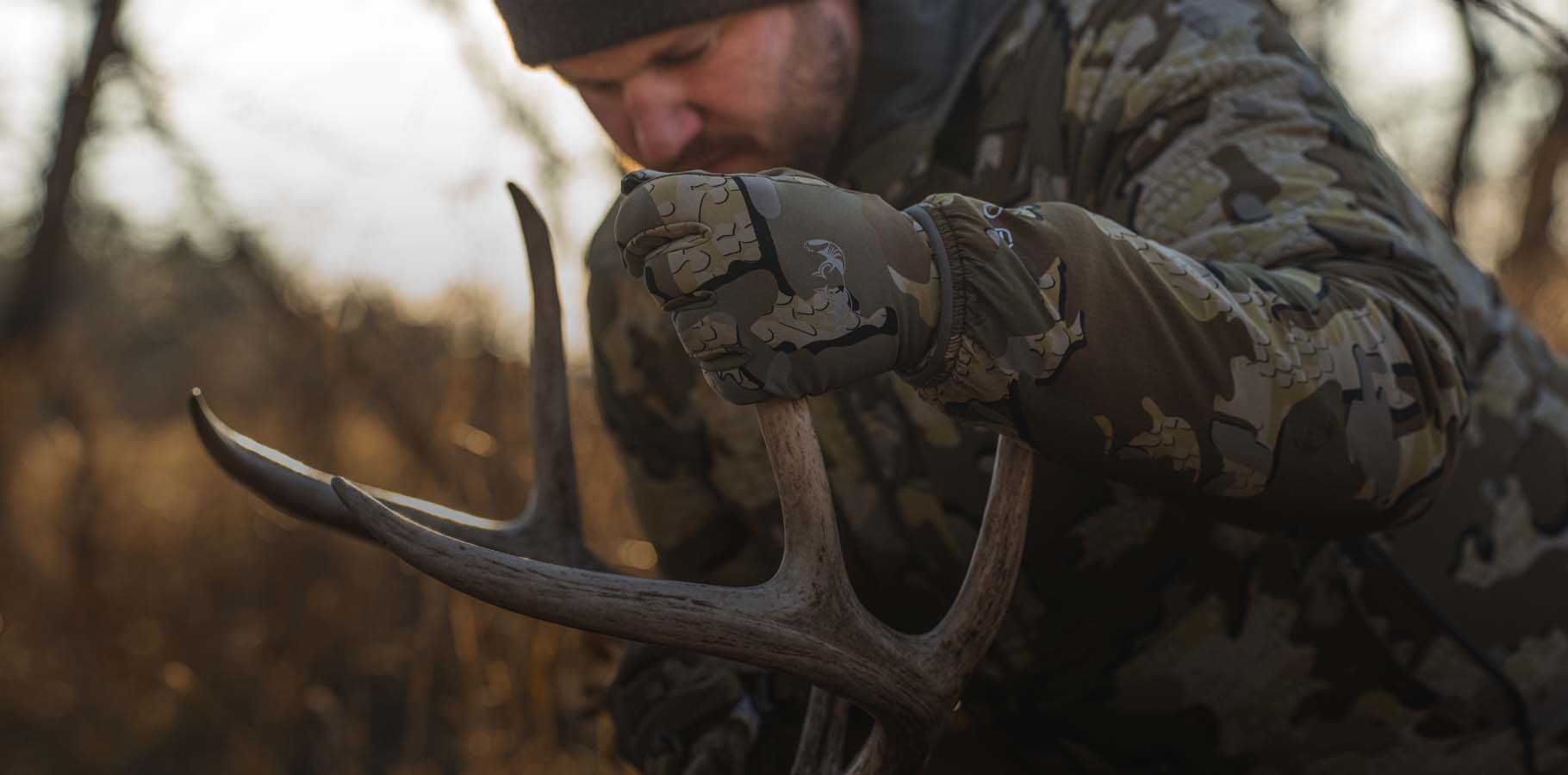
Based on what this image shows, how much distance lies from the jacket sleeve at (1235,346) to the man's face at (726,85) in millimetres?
609

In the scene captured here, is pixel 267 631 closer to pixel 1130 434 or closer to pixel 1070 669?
pixel 1070 669

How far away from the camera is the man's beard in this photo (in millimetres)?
1606

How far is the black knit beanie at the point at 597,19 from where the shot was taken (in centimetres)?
150

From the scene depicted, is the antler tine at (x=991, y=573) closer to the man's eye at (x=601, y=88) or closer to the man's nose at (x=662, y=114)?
the man's nose at (x=662, y=114)

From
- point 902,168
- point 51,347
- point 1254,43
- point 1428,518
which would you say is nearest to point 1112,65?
point 1254,43

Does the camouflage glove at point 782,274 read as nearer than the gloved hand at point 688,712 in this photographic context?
Yes

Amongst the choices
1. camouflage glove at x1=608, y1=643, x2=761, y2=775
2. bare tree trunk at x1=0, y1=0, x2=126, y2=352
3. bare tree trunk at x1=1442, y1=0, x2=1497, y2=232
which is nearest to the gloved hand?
camouflage glove at x1=608, y1=643, x2=761, y2=775

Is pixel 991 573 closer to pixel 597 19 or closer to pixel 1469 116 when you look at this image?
pixel 597 19

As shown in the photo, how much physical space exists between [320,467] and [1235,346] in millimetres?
4401

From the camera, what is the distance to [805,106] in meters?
1.63

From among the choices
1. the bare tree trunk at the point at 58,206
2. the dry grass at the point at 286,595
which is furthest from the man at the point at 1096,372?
the bare tree trunk at the point at 58,206

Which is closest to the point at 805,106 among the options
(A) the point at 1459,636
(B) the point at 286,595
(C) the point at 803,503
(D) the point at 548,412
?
(D) the point at 548,412

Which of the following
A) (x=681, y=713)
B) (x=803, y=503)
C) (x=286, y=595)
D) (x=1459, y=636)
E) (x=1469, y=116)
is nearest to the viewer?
(x=803, y=503)

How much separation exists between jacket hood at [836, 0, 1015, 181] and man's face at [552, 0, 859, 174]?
0.14 ft
